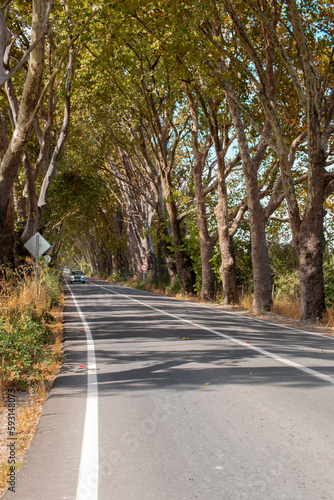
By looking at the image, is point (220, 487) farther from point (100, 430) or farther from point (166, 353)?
point (166, 353)

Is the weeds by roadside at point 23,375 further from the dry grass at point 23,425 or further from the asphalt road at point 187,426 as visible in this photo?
the asphalt road at point 187,426

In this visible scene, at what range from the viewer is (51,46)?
62.2ft

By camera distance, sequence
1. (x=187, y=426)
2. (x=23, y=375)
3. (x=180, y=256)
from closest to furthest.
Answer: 1. (x=187, y=426)
2. (x=23, y=375)
3. (x=180, y=256)

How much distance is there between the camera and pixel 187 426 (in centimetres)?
509

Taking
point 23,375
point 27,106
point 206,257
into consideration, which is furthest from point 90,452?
point 206,257

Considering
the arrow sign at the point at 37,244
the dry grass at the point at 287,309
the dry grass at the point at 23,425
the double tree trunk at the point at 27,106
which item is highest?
the double tree trunk at the point at 27,106

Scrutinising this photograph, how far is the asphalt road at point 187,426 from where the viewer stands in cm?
371

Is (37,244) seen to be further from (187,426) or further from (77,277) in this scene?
(77,277)

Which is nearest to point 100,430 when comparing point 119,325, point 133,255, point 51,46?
point 119,325

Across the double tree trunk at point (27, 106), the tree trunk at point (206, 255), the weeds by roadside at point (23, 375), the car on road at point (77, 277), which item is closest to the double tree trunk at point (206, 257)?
the tree trunk at point (206, 255)

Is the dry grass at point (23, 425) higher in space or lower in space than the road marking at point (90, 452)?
lower

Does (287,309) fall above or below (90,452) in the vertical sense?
above

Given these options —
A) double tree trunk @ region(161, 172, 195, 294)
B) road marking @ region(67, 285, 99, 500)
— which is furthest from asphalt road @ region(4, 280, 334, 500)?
double tree trunk @ region(161, 172, 195, 294)

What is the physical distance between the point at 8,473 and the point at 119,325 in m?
10.3
